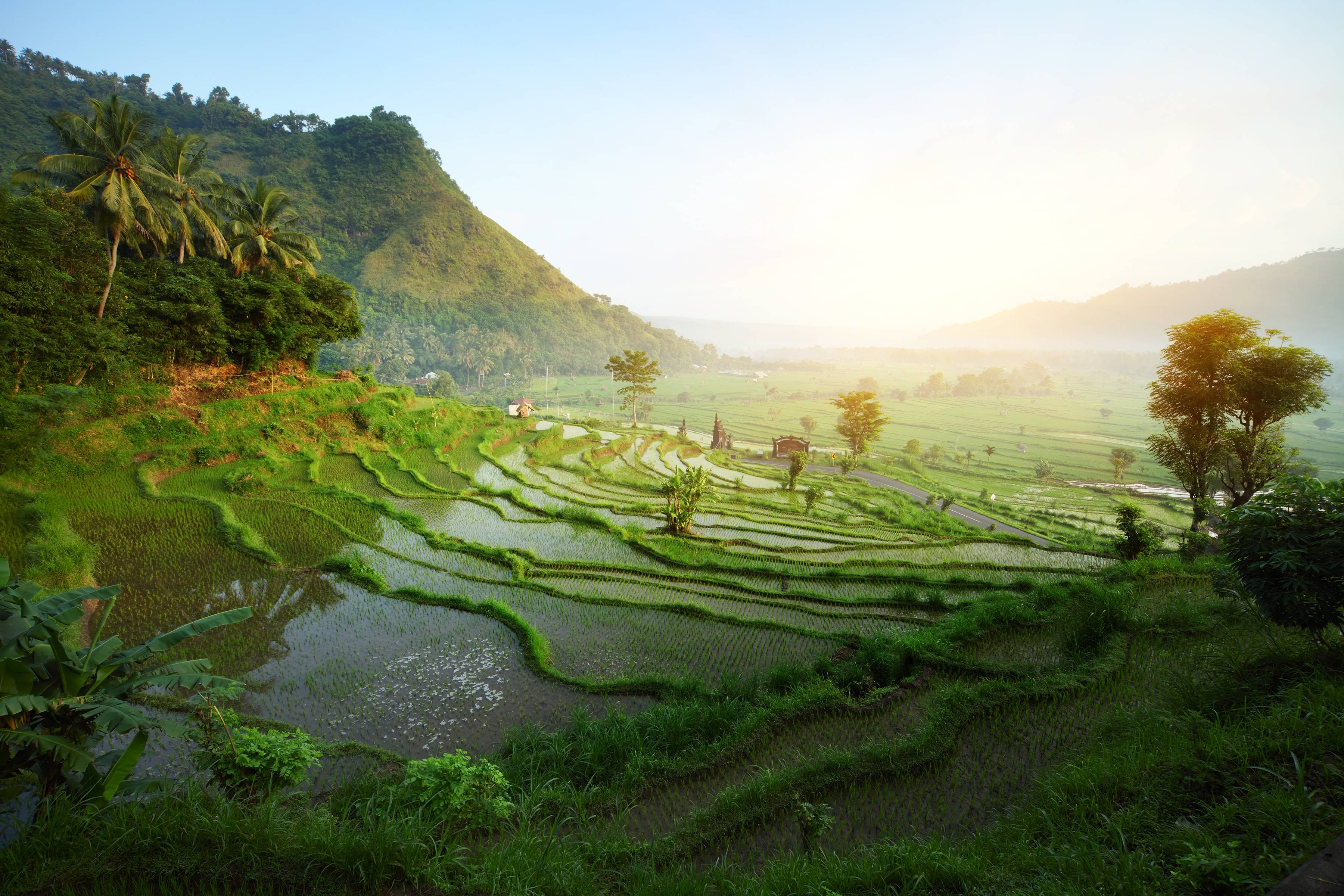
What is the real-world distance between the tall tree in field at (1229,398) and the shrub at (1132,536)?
1.22 m

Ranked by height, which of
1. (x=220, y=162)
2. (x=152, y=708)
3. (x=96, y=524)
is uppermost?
(x=220, y=162)

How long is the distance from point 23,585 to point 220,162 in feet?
331

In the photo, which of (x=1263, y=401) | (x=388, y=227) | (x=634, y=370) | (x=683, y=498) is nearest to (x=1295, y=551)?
(x=1263, y=401)

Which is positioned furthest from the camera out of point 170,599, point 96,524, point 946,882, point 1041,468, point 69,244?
point 1041,468

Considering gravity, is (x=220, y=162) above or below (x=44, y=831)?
above

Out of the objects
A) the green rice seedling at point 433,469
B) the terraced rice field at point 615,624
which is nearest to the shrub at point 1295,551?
the terraced rice field at point 615,624

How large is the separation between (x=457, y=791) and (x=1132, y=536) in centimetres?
1405

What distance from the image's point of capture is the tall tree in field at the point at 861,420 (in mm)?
40750

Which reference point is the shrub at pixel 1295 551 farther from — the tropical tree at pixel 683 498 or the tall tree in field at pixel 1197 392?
the tropical tree at pixel 683 498

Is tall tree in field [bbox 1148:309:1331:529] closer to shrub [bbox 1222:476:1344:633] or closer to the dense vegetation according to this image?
shrub [bbox 1222:476:1344:633]

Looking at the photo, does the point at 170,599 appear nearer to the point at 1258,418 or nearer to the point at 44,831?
the point at 44,831

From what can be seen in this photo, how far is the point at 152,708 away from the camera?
21.3 ft

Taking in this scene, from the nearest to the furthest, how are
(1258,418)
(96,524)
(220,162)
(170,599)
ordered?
(170,599) < (96,524) < (1258,418) < (220,162)

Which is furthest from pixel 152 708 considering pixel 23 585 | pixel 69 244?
pixel 69 244
